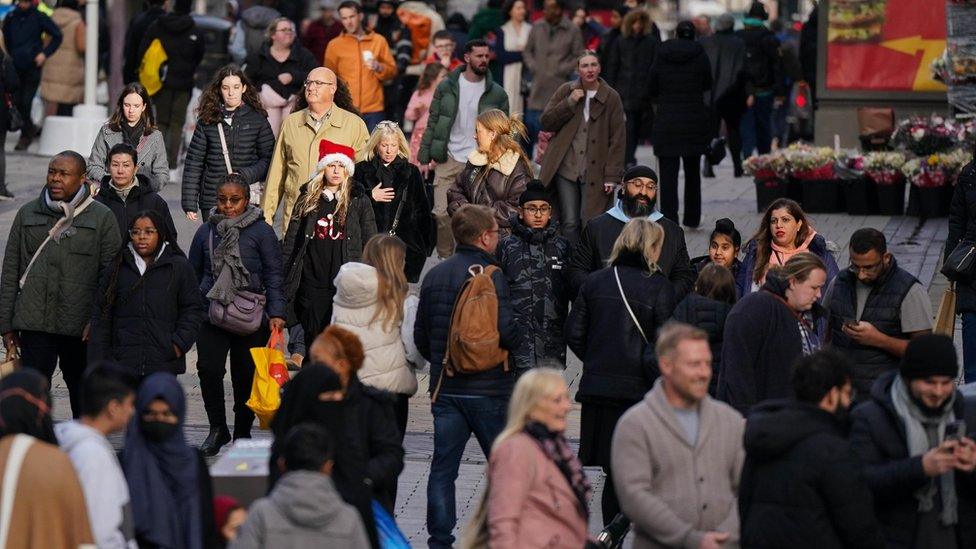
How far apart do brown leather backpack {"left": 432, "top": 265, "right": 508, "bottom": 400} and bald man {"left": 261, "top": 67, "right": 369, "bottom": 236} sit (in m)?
4.25

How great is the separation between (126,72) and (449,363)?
12.3 meters

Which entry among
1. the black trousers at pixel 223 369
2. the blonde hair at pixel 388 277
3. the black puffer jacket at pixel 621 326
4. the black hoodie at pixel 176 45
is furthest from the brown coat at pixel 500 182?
the black hoodie at pixel 176 45

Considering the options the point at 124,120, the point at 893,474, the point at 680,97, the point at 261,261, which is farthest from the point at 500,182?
the point at 680,97

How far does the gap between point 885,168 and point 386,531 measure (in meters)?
12.4

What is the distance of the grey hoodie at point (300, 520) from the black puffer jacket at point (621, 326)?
3.23 meters

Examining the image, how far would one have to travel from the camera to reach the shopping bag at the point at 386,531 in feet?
26.7

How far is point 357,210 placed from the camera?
40.4 ft

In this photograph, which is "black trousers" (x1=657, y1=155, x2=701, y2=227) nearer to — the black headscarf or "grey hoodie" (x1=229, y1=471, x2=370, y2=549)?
the black headscarf

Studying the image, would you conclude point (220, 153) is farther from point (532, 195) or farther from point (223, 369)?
point (532, 195)

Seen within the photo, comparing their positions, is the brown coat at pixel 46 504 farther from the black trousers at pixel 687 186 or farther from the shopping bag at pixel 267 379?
the black trousers at pixel 687 186

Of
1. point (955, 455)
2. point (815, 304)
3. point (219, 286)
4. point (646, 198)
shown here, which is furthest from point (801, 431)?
point (219, 286)

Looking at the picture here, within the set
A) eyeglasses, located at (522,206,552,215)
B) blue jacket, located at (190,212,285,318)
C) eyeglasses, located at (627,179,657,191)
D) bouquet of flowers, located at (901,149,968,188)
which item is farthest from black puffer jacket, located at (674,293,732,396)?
bouquet of flowers, located at (901,149,968,188)

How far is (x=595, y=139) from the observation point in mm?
15516

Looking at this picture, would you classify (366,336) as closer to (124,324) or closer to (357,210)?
(124,324)
